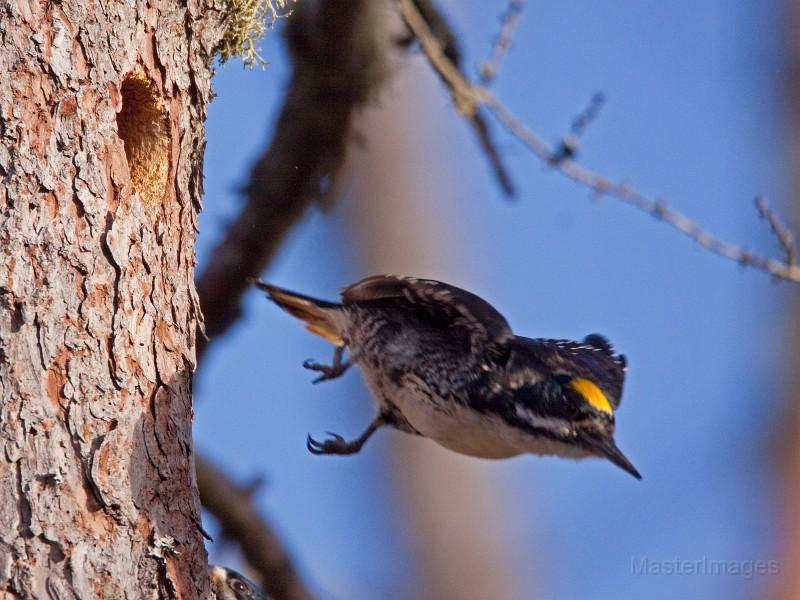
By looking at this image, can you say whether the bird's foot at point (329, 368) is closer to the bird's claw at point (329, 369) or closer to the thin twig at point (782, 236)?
the bird's claw at point (329, 369)

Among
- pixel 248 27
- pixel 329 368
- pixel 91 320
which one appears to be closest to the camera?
pixel 91 320

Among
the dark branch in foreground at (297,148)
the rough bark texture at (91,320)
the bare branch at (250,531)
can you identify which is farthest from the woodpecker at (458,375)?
the rough bark texture at (91,320)

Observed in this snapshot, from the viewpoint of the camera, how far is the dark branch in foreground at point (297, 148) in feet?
13.3

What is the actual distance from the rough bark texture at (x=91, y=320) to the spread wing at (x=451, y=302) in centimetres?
121

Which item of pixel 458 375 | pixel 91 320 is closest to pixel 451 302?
pixel 458 375

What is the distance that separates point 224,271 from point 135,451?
4.85 feet

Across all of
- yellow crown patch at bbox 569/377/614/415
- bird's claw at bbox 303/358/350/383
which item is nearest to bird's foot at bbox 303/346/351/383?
bird's claw at bbox 303/358/350/383

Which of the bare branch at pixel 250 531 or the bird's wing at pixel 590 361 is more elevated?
the bird's wing at pixel 590 361

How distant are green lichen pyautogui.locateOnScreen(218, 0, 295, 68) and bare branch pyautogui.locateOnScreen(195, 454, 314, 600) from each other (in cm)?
162

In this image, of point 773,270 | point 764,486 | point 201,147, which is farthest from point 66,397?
point 764,486

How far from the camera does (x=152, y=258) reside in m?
2.93

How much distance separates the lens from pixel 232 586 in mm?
3982

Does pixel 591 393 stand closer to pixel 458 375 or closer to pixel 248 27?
pixel 458 375

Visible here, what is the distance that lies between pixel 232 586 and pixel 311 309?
1.16 meters
